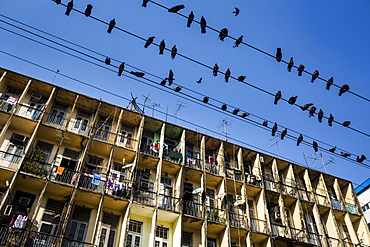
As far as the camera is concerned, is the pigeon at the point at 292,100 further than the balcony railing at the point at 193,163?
No

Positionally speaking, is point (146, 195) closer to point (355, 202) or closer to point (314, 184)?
point (314, 184)

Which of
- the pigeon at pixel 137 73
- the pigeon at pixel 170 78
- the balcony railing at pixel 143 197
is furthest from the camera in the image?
the balcony railing at pixel 143 197

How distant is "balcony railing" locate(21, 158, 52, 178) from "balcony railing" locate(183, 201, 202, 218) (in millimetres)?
6878

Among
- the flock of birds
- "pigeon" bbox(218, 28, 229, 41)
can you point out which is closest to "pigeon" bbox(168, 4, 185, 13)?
the flock of birds

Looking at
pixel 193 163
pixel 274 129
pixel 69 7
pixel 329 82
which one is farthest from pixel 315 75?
pixel 193 163

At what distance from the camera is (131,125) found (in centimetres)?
1978

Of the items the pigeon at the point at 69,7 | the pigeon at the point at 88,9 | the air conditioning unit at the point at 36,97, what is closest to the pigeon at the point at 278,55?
the pigeon at the point at 88,9

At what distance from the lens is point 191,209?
16.9 m

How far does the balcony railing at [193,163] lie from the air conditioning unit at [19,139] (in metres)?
8.61

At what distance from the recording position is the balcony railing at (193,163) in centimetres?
1902

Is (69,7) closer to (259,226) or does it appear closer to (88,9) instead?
(88,9)

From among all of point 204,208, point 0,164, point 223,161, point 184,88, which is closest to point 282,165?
point 223,161

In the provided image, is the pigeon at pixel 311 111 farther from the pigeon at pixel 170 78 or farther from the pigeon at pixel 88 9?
the pigeon at pixel 88 9

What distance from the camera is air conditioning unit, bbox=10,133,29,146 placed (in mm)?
15812
